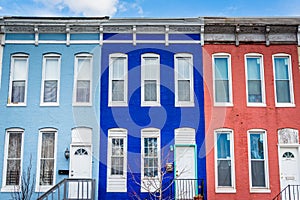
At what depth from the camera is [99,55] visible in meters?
15.1

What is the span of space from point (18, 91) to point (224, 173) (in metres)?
8.31

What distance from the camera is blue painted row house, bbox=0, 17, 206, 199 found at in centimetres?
1405

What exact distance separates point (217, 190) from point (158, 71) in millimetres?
4941

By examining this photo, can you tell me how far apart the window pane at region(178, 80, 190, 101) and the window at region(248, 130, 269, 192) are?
272cm

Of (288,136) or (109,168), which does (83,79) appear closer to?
(109,168)

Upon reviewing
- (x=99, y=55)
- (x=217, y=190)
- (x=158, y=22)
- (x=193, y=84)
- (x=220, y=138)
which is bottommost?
(x=217, y=190)

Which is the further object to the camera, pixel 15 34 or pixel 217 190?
pixel 15 34

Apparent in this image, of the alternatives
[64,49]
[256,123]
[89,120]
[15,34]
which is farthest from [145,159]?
[15,34]

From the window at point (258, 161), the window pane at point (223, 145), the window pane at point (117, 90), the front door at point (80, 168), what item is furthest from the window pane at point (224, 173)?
the front door at point (80, 168)

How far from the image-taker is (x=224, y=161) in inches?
563

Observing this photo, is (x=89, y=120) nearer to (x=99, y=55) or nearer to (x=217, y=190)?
(x=99, y=55)

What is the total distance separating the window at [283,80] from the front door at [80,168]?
292 inches

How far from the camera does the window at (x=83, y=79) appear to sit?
14773mm

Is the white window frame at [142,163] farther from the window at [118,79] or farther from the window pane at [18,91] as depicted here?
→ the window pane at [18,91]
